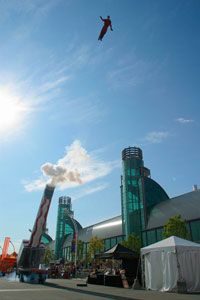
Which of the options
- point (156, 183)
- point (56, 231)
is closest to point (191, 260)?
point (156, 183)

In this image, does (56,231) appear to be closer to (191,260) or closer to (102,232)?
(102,232)

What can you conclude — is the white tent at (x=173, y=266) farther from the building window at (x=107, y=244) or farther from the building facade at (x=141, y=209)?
the building window at (x=107, y=244)

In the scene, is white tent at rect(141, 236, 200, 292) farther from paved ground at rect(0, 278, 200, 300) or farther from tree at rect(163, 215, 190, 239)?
tree at rect(163, 215, 190, 239)

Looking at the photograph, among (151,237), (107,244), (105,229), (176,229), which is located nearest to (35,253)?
(176,229)

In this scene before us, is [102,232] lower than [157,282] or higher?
higher

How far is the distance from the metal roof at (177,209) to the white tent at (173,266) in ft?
109

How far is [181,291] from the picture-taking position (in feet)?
58.2

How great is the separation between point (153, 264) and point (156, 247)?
3.69 ft

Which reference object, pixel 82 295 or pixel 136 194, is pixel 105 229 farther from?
pixel 82 295

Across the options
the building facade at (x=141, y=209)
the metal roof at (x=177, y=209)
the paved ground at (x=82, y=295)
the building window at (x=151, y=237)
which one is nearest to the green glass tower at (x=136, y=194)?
the building facade at (x=141, y=209)

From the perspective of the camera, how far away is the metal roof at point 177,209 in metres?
53.3

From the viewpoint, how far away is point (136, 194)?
227ft

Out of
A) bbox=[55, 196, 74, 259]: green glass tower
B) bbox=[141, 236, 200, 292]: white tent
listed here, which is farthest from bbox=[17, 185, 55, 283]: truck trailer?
bbox=[55, 196, 74, 259]: green glass tower

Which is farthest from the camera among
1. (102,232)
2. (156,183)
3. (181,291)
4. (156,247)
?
(102,232)
